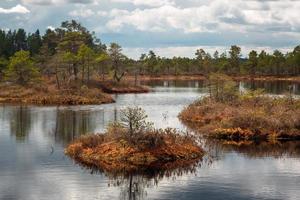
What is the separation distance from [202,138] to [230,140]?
2753 mm

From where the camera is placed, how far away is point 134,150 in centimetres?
4088

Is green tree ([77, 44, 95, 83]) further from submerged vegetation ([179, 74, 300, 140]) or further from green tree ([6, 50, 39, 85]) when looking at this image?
submerged vegetation ([179, 74, 300, 140])

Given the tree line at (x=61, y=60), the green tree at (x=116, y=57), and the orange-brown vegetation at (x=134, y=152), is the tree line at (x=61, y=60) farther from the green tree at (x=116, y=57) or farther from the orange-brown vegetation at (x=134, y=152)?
the orange-brown vegetation at (x=134, y=152)

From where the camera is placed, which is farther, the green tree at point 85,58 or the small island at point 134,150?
the green tree at point 85,58

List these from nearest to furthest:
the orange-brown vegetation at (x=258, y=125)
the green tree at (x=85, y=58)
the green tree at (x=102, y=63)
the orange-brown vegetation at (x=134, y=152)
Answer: the orange-brown vegetation at (x=134, y=152), the orange-brown vegetation at (x=258, y=125), the green tree at (x=85, y=58), the green tree at (x=102, y=63)

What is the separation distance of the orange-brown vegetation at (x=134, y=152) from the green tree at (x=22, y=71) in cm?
7368

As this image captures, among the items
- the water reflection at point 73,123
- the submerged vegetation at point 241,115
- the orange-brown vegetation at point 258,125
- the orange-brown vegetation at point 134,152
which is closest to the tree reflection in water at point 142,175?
the orange-brown vegetation at point 134,152

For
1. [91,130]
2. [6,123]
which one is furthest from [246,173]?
[6,123]

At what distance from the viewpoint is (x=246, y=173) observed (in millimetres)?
38719

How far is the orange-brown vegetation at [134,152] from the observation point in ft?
131

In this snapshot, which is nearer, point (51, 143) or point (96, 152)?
point (96, 152)

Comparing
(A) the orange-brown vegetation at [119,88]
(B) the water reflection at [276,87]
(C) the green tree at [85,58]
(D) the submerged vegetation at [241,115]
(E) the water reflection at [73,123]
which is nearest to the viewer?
(D) the submerged vegetation at [241,115]

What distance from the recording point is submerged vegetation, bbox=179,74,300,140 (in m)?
53.5

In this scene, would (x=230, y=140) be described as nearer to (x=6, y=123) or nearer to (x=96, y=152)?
(x=96, y=152)
